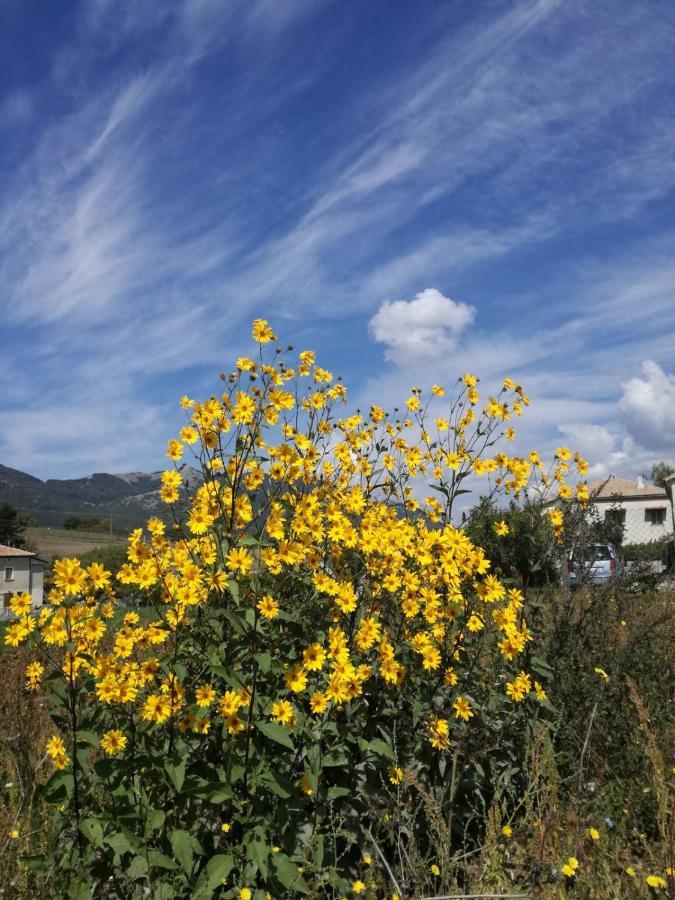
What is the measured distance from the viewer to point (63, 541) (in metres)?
82.0

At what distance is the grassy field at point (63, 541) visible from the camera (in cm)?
7176

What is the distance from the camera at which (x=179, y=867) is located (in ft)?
7.41

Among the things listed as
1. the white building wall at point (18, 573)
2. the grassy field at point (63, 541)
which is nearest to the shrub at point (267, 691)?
the white building wall at point (18, 573)

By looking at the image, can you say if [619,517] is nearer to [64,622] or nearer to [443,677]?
[443,677]

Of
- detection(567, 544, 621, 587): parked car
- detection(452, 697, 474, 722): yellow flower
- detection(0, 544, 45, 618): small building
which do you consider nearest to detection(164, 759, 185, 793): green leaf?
detection(452, 697, 474, 722): yellow flower

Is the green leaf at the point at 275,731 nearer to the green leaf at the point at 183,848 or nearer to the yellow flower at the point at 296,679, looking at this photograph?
the yellow flower at the point at 296,679

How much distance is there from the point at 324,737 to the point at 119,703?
0.82 m

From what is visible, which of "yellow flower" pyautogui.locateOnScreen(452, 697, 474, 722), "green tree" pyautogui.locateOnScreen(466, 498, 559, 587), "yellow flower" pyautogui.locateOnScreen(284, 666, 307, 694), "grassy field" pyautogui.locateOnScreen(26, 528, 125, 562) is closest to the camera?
"yellow flower" pyautogui.locateOnScreen(284, 666, 307, 694)

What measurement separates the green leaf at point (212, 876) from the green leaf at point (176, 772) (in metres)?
0.28

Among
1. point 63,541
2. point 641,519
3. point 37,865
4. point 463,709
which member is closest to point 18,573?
point 63,541

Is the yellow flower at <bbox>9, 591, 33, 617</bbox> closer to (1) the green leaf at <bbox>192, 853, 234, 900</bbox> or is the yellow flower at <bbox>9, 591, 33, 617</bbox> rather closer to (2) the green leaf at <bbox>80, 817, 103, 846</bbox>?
(2) the green leaf at <bbox>80, 817, 103, 846</bbox>

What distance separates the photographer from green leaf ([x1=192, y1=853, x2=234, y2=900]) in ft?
7.07

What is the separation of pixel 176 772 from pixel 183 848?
245mm

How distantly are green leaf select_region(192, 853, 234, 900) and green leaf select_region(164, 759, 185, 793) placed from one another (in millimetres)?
276
